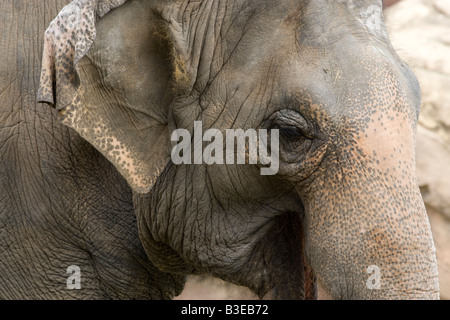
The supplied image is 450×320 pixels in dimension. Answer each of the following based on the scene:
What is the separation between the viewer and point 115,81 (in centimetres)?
225

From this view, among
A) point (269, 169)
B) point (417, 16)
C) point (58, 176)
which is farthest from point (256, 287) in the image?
point (417, 16)

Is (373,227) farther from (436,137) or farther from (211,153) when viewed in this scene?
(436,137)

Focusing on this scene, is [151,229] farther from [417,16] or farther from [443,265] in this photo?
[417,16]

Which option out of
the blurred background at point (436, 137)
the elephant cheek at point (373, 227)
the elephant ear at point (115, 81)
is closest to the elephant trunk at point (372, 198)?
the elephant cheek at point (373, 227)

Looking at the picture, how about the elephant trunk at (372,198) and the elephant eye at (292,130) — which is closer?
the elephant trunk at (372,198)

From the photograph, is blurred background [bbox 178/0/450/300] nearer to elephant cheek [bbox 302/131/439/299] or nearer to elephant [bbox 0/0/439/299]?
elephant [bbox 0/0/439/299]

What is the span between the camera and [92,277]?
2732mm

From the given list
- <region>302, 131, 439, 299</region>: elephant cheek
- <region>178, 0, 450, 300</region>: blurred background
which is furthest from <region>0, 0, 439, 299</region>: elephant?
<region>178, 0, 450, 300</region>: blurred background

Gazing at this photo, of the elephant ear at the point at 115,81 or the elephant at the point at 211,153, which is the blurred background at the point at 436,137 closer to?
the elephant at the point at 211,153

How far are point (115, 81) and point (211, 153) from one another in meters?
0.34

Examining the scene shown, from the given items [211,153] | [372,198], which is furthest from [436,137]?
[372,198]

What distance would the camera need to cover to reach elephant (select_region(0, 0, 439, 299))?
2.02 meters

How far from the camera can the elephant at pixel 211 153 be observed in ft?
6.62
